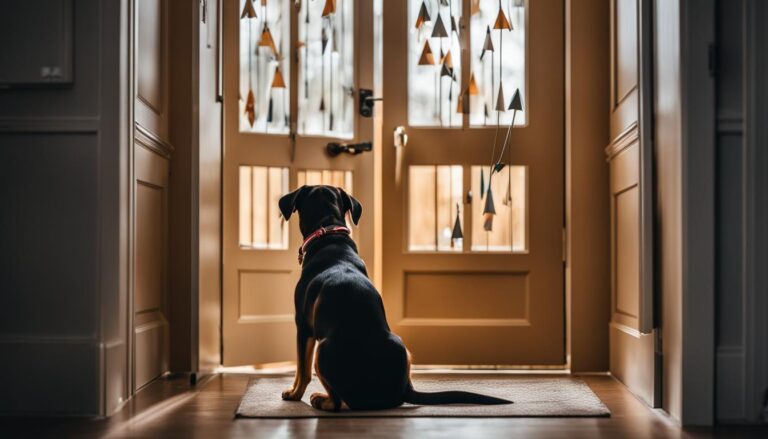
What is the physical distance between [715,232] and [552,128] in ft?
4.57

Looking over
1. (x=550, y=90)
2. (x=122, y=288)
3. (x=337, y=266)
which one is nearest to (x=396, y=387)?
(x=337, y=266)

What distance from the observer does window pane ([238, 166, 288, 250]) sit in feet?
12.3

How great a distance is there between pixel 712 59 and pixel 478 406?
4.55 feet

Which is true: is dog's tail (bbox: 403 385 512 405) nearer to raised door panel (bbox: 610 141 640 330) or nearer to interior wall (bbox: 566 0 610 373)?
raised door panel (bbox: 610 141 640 330)

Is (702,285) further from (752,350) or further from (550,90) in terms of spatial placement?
(550,90)

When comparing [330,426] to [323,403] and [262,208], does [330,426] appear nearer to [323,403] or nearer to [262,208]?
[323,403]

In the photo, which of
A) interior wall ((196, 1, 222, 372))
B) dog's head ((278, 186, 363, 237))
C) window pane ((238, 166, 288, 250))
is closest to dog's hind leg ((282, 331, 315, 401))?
dog's head ((278, 186, 363, 237))

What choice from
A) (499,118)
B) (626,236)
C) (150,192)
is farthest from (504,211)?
(150,192)

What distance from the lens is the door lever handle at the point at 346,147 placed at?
12.4 ft

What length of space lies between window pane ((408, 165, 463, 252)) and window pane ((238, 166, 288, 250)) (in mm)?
620

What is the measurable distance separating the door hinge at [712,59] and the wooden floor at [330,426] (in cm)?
113

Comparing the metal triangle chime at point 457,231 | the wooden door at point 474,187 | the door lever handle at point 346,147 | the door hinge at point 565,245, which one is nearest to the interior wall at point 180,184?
the door lever handle at point 346,147

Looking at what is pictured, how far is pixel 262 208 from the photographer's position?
149 inches

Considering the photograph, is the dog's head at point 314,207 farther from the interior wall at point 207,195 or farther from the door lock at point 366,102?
the door lock at point 366,102
